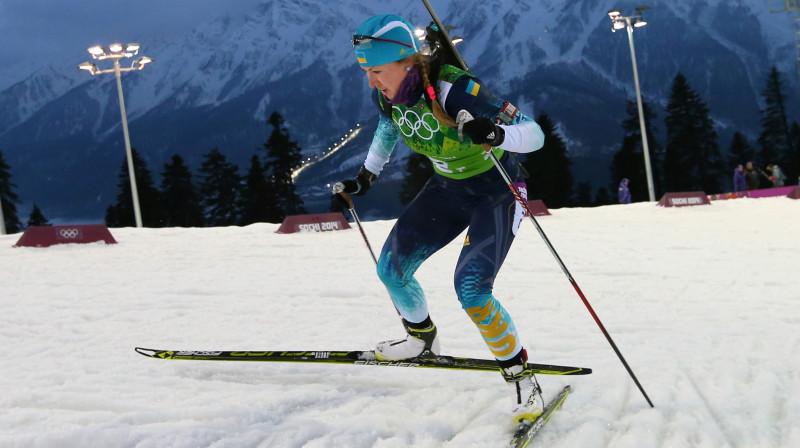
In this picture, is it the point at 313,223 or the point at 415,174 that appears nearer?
the point at 313,223

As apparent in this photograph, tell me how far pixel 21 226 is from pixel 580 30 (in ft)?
487

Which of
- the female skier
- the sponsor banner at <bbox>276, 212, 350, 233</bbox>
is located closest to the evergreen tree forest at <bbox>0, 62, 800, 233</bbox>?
the sponsor banner at <bbox>276, 212, 350, 233</bbox>

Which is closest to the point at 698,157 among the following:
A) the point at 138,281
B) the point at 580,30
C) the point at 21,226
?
the point at 138,281

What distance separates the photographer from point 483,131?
9.07 feet

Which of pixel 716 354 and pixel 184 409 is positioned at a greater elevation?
pixel 184 409

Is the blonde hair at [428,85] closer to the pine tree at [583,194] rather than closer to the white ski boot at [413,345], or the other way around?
the white ski boot at [413,345]

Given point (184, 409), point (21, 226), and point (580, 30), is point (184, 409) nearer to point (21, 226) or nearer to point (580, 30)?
point (21, 226)

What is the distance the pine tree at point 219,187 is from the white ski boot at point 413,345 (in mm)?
42358

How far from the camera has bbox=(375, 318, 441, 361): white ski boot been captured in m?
3.79

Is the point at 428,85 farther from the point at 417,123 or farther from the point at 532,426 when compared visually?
the point at 532,426

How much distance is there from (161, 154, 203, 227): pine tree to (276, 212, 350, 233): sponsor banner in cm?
3459

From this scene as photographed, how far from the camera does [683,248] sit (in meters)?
9.65

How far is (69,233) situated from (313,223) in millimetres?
4719

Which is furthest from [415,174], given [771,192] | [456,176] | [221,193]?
[456,176]
